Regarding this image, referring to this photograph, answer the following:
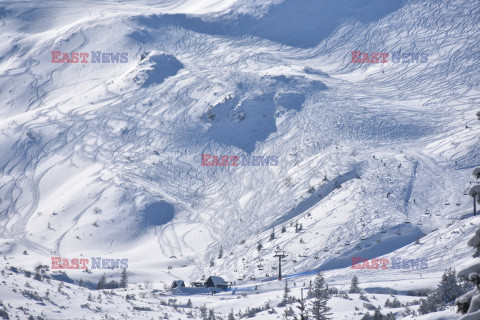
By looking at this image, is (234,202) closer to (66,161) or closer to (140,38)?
(66,161)
